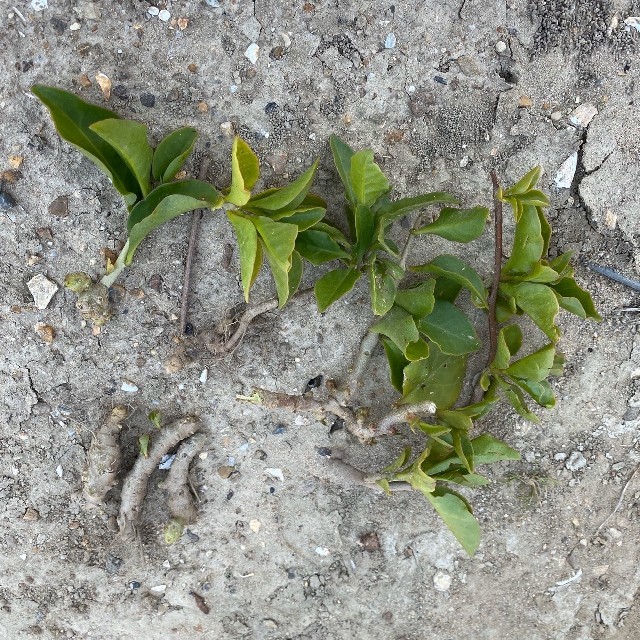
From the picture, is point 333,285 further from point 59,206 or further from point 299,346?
point 59,206

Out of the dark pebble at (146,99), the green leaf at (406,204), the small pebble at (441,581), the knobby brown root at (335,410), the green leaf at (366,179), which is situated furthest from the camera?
the small pebble at (441,581)

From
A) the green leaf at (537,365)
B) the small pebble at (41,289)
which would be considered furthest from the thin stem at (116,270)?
the green leaf at (537,365)

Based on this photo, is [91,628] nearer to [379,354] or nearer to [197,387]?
[197,387]

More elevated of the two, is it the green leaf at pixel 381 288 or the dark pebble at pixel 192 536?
the green leaf at pixel 381 288

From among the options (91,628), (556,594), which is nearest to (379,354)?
(556,594)

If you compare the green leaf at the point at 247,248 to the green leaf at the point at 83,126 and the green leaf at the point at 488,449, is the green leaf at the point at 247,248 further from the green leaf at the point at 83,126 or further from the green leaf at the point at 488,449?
the green leaf at the point at 488,449

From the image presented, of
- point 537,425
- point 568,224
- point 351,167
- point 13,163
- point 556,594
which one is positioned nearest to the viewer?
point 351,167
